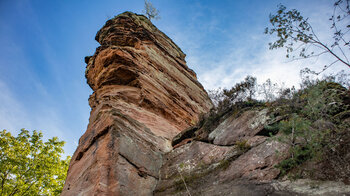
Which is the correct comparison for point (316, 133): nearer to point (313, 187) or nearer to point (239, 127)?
point (313, 187)

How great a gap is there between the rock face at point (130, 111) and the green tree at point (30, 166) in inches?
303

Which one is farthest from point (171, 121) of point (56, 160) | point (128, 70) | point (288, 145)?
point (56, 160)

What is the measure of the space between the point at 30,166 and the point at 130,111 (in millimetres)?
11614

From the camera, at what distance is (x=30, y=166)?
610 inches

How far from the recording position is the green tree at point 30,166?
1433 cm

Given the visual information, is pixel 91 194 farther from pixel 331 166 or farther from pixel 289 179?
pixel 331 166

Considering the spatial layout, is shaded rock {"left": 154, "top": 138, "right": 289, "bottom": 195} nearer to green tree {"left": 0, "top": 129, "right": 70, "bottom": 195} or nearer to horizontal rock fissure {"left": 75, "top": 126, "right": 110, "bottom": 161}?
horizontal rock fissure {"left": 75, "top": 126, "right": 110, "bottom": 161}

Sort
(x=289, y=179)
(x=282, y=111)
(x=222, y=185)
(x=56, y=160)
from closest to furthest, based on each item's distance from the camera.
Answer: (x=289, y=179)
(x=222, y=185)
(x=282, y=111)
(x=56, y=160)

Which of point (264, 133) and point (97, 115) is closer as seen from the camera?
point (264, 133)

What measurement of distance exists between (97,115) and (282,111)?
602cm

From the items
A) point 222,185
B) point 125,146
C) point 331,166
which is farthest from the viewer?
point 125,146

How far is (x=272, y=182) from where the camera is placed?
3.82 m

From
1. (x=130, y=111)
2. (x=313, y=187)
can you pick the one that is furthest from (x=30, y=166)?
(x=313, y=187)

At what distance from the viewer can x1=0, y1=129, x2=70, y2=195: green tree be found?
14.3 meters
